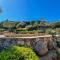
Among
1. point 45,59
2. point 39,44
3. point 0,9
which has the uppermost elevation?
point 0,9

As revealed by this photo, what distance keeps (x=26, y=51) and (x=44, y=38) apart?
2734 mm

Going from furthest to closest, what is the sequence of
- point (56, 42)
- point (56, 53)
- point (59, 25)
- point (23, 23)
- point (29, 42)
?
point (23, 23) < point (59, 25) < point (56, 42) < point (56, 53) < point (29, 42)

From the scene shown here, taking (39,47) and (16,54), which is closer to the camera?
(16,54)

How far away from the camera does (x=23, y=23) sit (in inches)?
1629

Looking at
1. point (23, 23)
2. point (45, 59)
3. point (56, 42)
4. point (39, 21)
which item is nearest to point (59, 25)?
point (39, 21)

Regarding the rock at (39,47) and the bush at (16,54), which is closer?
the bush at (16,54)

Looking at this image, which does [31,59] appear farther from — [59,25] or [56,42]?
[59,25]

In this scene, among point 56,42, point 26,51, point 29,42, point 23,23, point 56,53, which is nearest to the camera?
point 26,51

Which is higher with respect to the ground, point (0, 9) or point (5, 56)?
point (0, 9)

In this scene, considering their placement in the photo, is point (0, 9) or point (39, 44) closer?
point (39, 44)

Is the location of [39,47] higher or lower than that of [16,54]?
higher

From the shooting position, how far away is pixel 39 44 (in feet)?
40.2

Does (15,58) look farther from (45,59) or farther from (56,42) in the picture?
(56,42)

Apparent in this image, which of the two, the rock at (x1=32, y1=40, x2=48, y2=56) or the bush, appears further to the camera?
the rock at (x1=32, y1=40, x2=48, y2=56)
